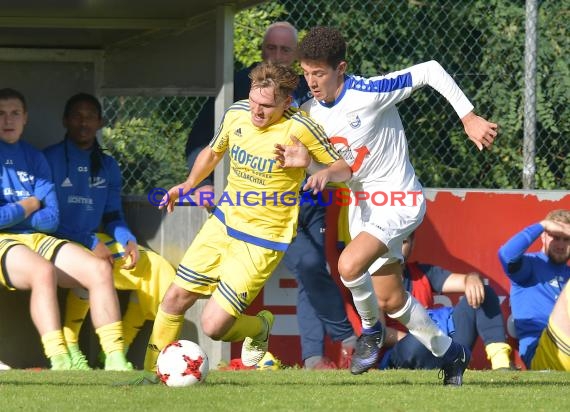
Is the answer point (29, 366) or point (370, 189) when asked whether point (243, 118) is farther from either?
point (29, 366)

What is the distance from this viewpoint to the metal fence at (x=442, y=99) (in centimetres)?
1183

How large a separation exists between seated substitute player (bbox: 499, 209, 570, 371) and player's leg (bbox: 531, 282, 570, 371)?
0.5 inches

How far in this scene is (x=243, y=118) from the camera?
8.50 metres

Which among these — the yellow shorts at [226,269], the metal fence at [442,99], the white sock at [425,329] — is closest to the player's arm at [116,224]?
the metal fence at [442,99]

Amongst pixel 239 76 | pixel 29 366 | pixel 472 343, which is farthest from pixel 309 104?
pixel 29 366

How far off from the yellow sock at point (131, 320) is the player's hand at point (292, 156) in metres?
2.83

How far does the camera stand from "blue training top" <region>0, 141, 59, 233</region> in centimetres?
978

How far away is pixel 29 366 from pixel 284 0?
4.20m

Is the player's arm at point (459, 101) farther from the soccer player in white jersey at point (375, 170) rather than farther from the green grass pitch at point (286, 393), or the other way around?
the green grass pitch at point (286, 393)

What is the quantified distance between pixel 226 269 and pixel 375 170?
1.13 m

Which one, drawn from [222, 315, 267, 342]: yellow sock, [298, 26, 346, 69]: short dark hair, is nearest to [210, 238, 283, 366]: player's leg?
[222, 315, 267, 342]: yellow sock

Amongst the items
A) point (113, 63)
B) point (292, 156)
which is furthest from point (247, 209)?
point (113, 63)

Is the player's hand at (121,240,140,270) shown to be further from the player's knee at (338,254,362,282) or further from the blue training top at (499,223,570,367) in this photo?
the blue training top at (499,223,570,367)

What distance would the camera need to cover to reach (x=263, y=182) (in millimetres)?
8414
